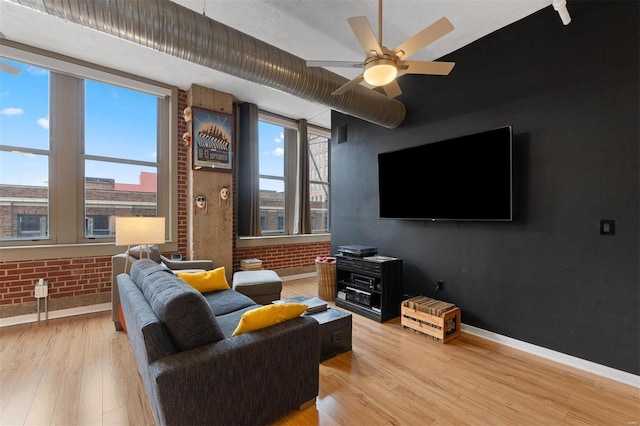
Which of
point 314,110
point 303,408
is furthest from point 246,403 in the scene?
point 314,110

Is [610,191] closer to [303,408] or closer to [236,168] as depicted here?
[303,408]

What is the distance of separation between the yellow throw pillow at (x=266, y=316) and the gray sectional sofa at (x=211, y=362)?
0.04 metres

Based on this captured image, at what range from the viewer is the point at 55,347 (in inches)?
99.7

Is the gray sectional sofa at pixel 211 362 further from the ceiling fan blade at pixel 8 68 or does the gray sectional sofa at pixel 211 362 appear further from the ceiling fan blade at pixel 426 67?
the ceiling fan blade at pixel 8 68

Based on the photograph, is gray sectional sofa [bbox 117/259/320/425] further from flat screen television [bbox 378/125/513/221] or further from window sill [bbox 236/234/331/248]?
window sill [bbox 236/234/331/248]

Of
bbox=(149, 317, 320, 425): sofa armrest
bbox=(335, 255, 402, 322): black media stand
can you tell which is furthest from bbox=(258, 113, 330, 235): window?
bbox=(149, 317, 320, 425): sofa armrest

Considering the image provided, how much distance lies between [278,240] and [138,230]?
2624 millimetres

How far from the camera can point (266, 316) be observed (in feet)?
5.53

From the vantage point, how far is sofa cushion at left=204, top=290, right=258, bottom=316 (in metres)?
2.42

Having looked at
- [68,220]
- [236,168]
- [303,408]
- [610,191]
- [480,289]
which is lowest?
[303,408]

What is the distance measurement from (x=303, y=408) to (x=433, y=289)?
6.96ft

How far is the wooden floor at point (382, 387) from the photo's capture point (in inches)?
67.2

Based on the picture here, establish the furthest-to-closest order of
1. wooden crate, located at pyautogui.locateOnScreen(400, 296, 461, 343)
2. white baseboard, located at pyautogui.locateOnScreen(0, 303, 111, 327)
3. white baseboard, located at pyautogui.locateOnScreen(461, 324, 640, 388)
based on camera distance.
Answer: white baseboard, located at pyautogui.locateOnScreen(0, 303, 111, 327), wooden crate, located at pyautogui.locateOnScreen(400, 296, 461, 343), white baseboard, located at pyautogui.locateOnScreen(461, 324, 640, 388)

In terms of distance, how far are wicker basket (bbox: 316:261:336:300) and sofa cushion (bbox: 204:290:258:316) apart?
4.92 ft
